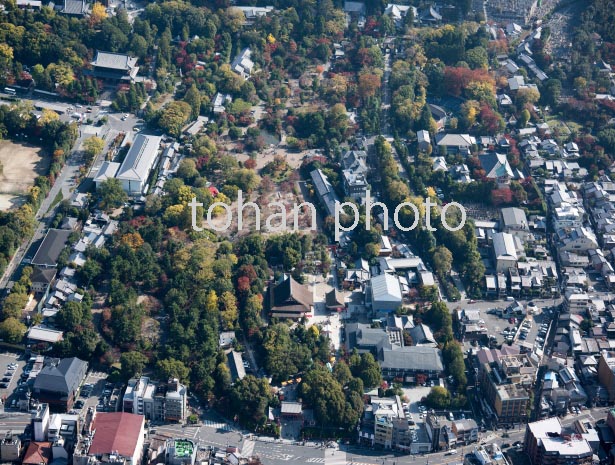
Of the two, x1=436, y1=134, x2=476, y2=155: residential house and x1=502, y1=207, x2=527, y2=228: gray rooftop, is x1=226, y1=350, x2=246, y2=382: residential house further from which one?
x1=436, y1=134, x2=476, y2=155: residential house

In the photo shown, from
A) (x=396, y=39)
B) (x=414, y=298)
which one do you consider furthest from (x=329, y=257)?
(x=396, y=39)

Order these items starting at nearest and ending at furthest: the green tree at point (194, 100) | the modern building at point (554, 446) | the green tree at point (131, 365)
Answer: the modern building at point (554, 446) < the green tree at point (131, 365) < the green tree at point (194, 100)

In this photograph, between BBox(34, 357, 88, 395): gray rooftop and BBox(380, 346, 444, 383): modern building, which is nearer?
BBox(34, 357, 88, 395): gray rooftop

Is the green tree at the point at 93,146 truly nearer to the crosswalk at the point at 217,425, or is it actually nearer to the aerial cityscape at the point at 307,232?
the aerial cityscape at the point at 307,232

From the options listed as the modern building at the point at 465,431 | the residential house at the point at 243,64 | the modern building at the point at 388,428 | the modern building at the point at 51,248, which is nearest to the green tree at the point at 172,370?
the modern building at the point at 388,428

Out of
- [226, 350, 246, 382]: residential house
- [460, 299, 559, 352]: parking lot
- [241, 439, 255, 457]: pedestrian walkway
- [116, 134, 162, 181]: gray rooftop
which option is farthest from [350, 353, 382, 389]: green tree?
[116, 134, 162, 181]: gray rooftop

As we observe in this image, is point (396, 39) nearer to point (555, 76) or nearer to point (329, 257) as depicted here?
point (555, 76)

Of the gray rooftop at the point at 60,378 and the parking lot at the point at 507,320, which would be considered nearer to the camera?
the gray rooftop at the point at 60,378
